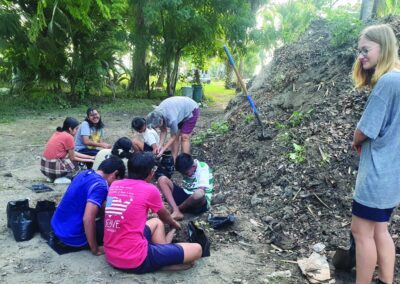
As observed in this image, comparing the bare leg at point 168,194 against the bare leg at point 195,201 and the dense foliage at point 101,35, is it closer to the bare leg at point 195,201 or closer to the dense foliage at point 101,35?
the bare leg at point 195,201

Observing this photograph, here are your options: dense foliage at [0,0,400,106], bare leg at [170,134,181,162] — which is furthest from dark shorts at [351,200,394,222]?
dense foliage at [0,0,400,106]

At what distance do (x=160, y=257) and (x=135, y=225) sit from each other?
36cm

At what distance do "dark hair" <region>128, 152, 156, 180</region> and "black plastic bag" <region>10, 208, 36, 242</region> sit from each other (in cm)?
139

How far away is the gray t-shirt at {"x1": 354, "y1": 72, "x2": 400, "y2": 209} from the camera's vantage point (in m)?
2.32

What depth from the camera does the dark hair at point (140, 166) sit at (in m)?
2.96

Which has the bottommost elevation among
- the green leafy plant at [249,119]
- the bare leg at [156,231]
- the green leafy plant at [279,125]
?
the bare leg at [156,231]

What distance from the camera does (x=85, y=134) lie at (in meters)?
5.93

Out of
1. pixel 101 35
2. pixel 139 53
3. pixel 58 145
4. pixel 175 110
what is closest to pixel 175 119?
pixel 175 110

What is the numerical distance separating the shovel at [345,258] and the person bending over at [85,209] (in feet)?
6.65

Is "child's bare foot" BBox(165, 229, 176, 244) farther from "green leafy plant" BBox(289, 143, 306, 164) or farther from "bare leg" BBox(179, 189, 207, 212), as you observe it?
"green leafy plant" BBox(289, 143, 306, 164)

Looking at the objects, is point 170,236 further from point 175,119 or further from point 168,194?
point 175,119

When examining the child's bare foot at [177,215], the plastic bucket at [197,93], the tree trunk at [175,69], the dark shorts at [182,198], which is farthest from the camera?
the plastic bucket at [197,93]

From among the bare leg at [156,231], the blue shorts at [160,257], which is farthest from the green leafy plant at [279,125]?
the blue shorts at [160,257]

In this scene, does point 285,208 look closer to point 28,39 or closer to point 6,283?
point 6,283
